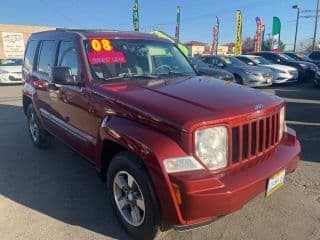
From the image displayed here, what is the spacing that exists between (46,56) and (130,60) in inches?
68.9

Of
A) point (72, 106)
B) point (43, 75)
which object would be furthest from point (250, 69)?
point (72, 106)

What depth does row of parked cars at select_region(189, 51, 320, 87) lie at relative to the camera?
477 inches

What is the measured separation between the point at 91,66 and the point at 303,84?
13.3m

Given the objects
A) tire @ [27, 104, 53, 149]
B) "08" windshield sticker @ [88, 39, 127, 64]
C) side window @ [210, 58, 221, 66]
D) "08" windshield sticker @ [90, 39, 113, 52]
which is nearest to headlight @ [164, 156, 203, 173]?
"08" windshield sticker @ [88, 39, 127, 64]

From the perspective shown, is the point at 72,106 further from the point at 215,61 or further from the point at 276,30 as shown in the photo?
the point at 276,30

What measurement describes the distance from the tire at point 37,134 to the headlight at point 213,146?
3634mm

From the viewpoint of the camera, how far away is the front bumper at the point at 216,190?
230 centimetres

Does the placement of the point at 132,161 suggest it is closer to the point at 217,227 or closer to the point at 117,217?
the point at 117,217

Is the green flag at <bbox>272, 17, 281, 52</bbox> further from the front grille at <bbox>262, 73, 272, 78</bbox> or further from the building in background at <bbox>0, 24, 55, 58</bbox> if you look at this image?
the building in background at <bbox>0, 24, 55, 58</bbox>

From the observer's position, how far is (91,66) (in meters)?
3.59

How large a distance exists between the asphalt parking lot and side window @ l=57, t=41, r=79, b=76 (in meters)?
1.53

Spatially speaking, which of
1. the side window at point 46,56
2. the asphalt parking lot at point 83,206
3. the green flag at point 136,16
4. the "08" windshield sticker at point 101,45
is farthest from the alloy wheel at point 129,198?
the green flag at point 136,16

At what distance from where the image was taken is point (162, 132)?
2533 millimetres

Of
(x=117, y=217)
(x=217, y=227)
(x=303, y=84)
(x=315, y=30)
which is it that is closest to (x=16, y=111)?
(x=117, y=217)
